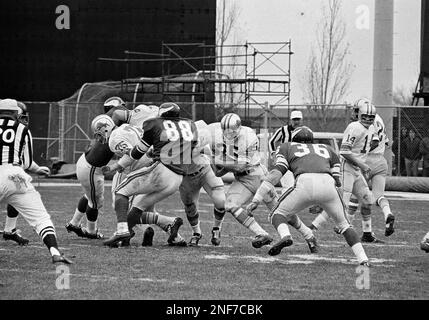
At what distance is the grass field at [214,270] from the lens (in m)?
8.31

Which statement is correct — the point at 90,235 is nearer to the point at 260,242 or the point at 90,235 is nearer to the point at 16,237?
the point at 16,237

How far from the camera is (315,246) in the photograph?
11531mm

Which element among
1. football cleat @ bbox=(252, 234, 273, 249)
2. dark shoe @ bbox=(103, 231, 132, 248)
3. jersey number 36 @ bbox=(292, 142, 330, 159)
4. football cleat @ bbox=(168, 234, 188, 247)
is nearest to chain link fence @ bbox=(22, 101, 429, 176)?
football cleat @ bbox=(168, 234, 188, 247)

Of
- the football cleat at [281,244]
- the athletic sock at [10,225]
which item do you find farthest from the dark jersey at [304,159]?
the athletic sock at [10,225]

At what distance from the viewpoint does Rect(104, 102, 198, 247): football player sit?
11516mm

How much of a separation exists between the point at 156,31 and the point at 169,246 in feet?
59.1

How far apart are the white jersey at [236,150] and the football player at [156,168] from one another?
32.7 inches

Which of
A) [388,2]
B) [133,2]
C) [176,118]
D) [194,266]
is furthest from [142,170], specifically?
[133,2]

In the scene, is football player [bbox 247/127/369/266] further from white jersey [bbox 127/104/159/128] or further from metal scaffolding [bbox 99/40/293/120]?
metal scaffolding [bbox 99/40/293/120]

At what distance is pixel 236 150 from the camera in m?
12.4

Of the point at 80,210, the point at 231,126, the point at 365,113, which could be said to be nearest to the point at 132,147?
the point at 231,126

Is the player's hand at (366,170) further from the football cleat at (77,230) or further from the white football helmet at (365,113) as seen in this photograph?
the football cleat at (77,230)

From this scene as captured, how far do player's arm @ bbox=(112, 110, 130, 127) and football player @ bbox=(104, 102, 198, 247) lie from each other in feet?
3.56
